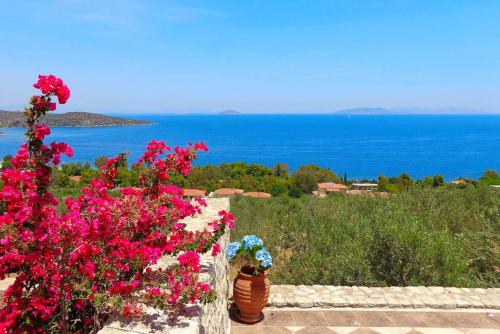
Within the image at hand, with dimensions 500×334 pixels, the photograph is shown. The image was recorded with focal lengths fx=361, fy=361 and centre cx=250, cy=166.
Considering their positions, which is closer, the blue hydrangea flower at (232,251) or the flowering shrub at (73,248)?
the flowering shrub at (73,248)

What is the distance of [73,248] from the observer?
304 centimetres

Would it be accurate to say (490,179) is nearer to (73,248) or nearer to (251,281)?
(251,281)

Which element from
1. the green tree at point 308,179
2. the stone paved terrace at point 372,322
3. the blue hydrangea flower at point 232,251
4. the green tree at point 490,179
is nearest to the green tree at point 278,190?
the green tree at point 308,179

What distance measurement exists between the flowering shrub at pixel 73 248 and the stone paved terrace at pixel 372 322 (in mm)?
2018

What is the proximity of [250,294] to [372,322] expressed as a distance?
1784 mm

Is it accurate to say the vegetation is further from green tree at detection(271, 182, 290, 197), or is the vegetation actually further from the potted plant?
green tree at detection(271, 182, 290, 197)

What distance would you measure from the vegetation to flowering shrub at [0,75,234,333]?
4002 mm

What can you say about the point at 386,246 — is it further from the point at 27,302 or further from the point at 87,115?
the point at 87,115

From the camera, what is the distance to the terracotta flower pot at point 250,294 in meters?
4.96

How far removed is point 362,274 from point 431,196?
573 cm

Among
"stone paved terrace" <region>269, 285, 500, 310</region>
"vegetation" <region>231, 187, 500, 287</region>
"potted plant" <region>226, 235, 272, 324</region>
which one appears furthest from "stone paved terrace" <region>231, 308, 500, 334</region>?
"vegetation" <region>231, 187, 500, 287</region>

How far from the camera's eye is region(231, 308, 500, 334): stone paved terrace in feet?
16.0

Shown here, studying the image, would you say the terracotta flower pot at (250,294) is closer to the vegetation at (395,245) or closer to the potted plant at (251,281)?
the potted plant at (251,281)

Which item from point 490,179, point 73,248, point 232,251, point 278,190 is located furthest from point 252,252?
point 278,190
